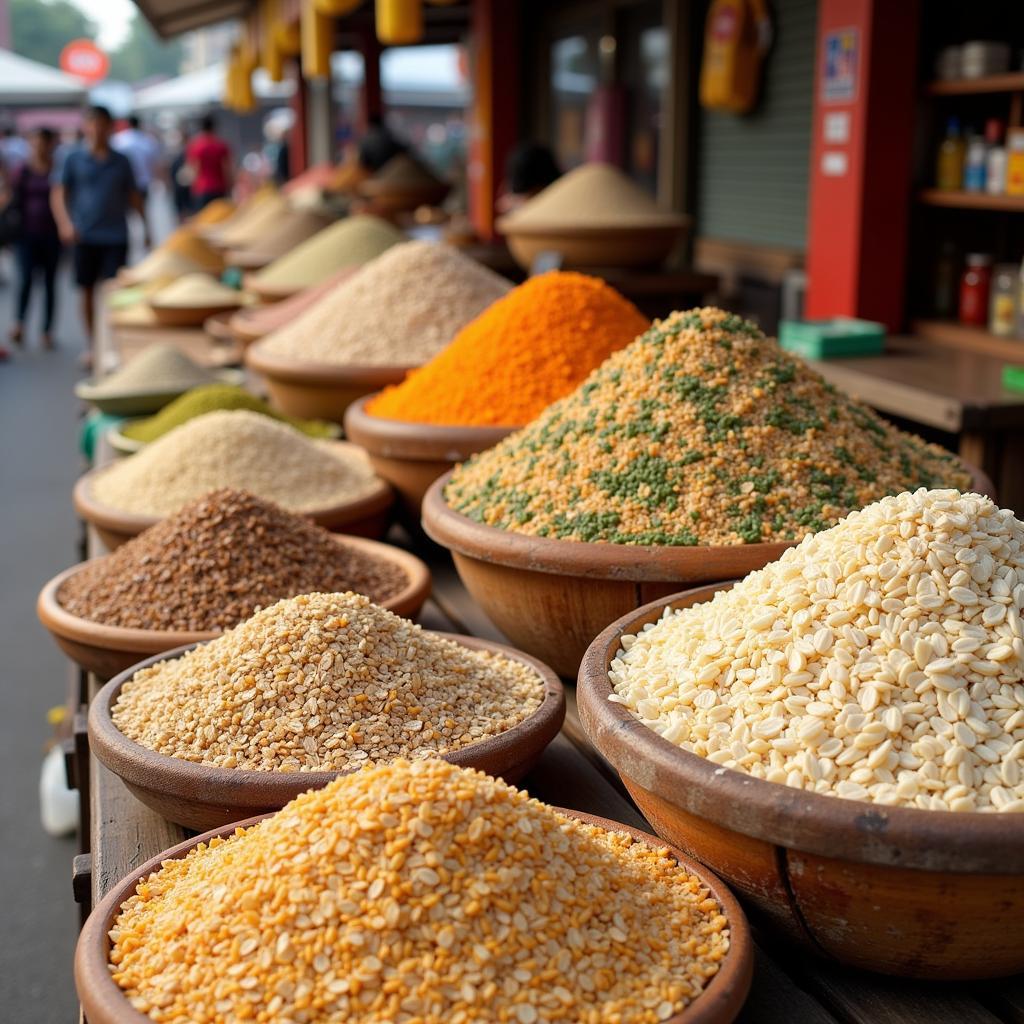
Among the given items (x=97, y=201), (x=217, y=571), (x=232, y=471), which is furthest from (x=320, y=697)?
→ (x=97, y=201)

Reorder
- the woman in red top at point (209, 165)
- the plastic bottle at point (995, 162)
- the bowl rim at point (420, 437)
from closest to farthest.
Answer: the bowl rim at point (420, 437), the plastic bottle at point (995, 162), the woman in red top at point (209, 165)

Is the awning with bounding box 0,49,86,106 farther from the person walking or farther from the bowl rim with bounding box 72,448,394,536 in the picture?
the bowl rim with bounding box 72,448,394,536

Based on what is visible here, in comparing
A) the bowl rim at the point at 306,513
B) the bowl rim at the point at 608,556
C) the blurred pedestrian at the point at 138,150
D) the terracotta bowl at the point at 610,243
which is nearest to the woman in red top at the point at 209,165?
the blurred pedestrian at the point at 138,150

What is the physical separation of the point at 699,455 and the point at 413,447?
56 cm

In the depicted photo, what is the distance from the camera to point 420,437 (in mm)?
1797

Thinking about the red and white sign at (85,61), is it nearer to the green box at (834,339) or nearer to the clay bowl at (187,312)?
the clay bowl at (187,312)

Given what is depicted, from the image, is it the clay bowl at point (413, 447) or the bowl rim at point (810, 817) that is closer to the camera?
the bowl rim at point (810, 817)

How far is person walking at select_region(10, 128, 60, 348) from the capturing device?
9148mm

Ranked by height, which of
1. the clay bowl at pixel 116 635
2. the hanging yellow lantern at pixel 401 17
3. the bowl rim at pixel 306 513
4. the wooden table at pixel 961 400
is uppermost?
the hanging yellow lantern at pixel 401 17

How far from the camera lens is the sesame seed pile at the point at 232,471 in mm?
1831

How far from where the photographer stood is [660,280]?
424 centimetres

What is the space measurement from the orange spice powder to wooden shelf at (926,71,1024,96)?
2.26 meters

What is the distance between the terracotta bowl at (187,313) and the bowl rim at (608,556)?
10.4ft

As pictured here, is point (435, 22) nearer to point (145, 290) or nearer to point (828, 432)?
point (145, 290)
